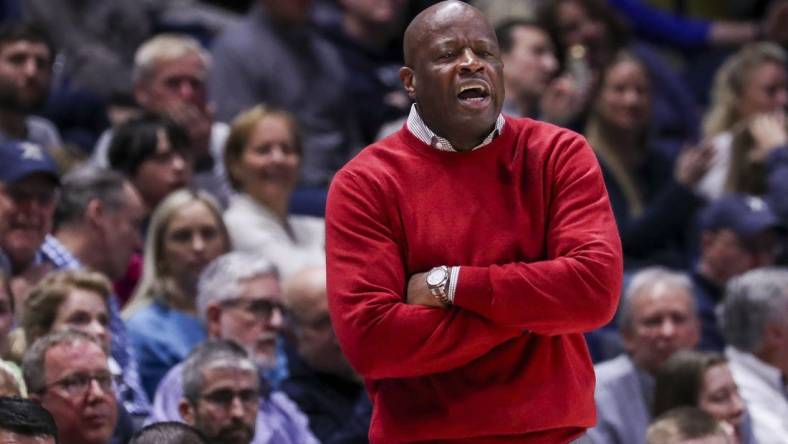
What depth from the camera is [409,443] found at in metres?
3.30

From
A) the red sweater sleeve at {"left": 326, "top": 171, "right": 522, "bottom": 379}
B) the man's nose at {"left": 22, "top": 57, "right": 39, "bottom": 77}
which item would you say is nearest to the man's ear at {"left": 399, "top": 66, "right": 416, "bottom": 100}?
the red sweater sleeve at {"left": 326, "top": 171, "right": 522, "bottom": 379}

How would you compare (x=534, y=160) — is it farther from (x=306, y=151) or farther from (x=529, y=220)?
(x=306, y=151)

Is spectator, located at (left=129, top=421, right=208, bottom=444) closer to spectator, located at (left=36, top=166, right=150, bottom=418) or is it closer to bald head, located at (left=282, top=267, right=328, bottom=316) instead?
bald head, located at (left=282, top=267, right=328, bottom=316)

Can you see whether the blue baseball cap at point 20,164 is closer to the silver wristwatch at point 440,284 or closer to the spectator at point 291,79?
the spectator at point 291,79

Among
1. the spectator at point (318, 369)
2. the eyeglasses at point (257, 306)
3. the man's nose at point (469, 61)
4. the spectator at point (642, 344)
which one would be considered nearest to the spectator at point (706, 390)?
the spectator at point (642, 344)

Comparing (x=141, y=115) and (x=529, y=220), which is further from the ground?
(x=529, y=220)

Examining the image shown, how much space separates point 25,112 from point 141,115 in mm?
482

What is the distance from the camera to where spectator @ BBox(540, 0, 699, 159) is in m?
8.48

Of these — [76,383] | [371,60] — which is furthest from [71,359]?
[371,60]

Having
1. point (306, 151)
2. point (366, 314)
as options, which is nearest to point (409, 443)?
point (366, 314)

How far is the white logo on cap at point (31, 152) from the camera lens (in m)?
5.56

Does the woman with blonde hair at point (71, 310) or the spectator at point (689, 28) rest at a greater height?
the woman with blonde hair at point (71, 310)

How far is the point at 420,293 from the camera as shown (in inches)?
129

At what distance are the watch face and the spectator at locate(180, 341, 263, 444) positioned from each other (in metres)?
1.67
